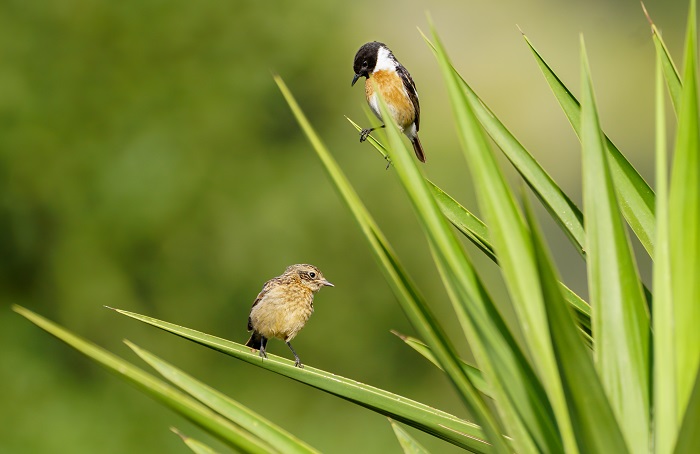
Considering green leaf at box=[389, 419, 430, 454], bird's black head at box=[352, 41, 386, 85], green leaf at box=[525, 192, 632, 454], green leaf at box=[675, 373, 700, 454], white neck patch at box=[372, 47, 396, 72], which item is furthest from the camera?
white neck patch at box=[372, 47, 396, 72]

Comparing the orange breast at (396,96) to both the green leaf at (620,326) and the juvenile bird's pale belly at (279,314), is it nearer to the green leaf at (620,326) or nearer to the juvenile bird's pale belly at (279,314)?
the juvenile bird's pale belly at (279,314)

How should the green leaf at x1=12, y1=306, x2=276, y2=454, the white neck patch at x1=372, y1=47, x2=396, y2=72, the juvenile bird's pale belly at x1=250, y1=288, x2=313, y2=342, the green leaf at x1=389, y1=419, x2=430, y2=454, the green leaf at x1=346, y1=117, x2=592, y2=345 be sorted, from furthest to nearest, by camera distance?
the white neck patch at x1=372, y1=47, x2=396, y2=72 < the juvenile bird's pale belly at x1=250, y1=288, x2=313, y2=342 < the green leaf at x1=346, y1=117, x2=592, y2=345 < the green leaf at x1=389, y1=419, x2=430, y2=454 < the green leaf at x1=12, y1=306, x2=276, y2=454

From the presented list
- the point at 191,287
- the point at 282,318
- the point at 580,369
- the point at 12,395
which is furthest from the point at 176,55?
the point at 580,369

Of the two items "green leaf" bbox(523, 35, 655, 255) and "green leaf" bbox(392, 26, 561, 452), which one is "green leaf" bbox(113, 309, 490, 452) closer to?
"green leaf" bbox(392, 26, 561, 452)

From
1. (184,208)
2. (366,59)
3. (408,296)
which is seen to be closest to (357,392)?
(408,296)

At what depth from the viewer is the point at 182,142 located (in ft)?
41.7

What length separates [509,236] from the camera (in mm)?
1567

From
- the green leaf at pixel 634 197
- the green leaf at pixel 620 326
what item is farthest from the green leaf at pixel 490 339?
the green leaf at pixel 634 197

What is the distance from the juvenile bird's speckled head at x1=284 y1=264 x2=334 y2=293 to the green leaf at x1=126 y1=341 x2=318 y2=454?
256 centimetres

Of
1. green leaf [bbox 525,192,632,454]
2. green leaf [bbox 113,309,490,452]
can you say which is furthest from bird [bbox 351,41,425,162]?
green leaf [bbox 525,192,632,454]

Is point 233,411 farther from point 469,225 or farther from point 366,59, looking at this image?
point 366,59

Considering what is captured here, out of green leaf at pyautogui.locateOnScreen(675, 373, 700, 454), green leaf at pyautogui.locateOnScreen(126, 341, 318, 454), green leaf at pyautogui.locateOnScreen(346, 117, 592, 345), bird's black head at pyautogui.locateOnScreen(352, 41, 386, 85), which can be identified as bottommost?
green leaf at pyautogui.locateOnScreen(126, 341, 318, 454)

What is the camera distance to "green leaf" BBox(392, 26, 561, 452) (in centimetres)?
154

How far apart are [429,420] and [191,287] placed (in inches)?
409
